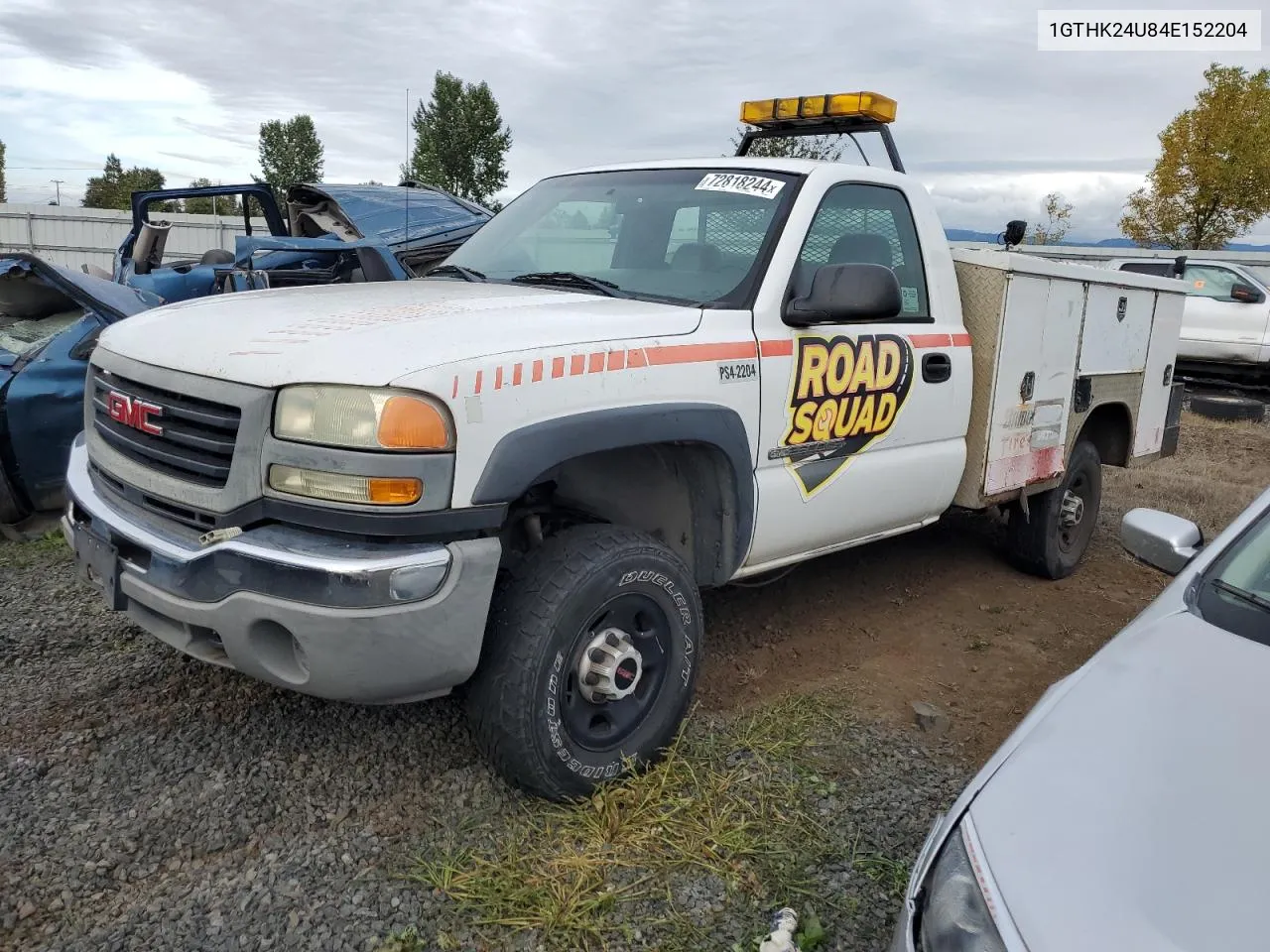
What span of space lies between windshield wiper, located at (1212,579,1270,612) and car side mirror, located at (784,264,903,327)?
1291mm

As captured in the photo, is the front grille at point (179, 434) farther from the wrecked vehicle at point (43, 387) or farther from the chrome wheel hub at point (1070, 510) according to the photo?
the chrome wheel hub at point (1070, 510)

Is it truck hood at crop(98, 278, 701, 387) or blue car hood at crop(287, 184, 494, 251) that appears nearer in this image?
truck hood at crop(98, 278, 701, 387)

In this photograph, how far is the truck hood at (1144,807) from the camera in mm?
1451

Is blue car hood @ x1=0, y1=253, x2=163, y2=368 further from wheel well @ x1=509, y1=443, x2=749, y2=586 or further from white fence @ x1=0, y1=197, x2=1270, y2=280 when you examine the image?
white fence @ x1=0, y1=197, x2=1270, y2=280

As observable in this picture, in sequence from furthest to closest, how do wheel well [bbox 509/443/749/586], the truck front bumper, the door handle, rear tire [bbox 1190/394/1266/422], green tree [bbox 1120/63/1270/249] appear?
green tree [bbox 1120/63/1270/249] < rear tire [bbox 1190/394/1266/422] < the door handle < wheel well [bbox 509/443/749/586] < the truck front bumper

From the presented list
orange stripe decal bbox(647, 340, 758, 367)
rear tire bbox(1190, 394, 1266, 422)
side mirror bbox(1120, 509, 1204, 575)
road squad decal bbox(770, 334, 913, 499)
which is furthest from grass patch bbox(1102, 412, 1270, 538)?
orange stripe decal bbox(647, 340, 758, 367)

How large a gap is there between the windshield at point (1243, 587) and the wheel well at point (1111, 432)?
10.4 ft

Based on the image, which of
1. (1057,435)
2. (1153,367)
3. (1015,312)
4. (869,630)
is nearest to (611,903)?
(869,630)

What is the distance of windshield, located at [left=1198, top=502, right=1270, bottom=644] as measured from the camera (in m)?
2.15

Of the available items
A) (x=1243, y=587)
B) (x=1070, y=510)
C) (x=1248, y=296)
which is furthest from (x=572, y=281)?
(x=1248, y=296)

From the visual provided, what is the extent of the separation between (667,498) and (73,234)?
71.1 ft

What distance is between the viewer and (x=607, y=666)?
2746 millimetres

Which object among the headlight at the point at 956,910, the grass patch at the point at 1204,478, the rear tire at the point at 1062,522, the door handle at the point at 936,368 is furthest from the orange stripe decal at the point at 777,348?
the grass patch at the point at 1204,478

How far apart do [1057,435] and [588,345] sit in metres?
3.02
